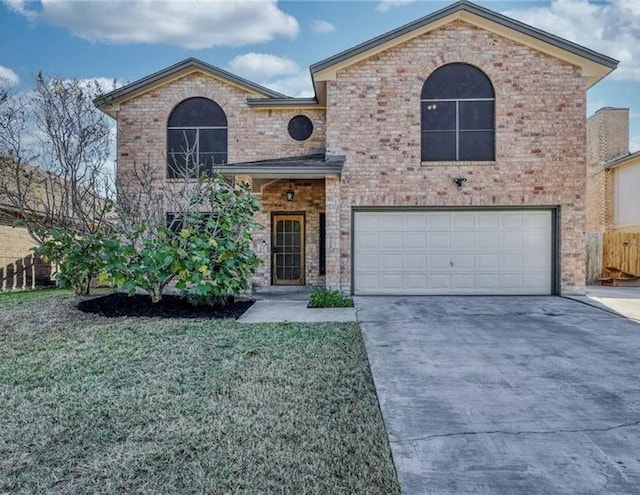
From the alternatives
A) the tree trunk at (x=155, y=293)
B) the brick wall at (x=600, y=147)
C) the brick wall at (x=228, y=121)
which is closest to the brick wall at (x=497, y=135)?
the brick wall at (x=228, y=121)

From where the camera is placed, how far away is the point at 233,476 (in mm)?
2756

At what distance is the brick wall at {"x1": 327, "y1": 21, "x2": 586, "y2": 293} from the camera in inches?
416

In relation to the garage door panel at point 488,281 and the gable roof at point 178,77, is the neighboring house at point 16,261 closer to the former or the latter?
the gable roof at point 178,77

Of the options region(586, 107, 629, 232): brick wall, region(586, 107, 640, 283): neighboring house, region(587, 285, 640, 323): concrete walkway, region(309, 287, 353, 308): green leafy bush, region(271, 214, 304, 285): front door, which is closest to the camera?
region(587, 285, 640, 323): concrete walkway

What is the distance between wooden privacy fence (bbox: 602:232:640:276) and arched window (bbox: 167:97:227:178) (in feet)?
46.4

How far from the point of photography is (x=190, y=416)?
143 inches

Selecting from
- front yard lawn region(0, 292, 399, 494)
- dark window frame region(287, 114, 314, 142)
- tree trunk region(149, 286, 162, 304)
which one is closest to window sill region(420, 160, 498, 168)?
dark window frame region(287, 114, 314, 142)

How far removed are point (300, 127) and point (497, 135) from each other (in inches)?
211

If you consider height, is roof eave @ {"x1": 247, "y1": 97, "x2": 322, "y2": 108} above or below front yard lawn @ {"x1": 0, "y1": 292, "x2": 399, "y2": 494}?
above

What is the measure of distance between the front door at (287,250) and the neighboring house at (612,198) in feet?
35.8

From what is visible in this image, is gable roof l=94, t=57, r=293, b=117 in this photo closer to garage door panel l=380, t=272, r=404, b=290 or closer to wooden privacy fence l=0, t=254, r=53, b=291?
wooden privacy fence l=0, t=254, r=53, b=291

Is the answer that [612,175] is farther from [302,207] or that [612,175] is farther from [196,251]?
[196,251]

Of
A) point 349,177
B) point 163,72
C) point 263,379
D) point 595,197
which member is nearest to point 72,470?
point 263,379

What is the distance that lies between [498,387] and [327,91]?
861 centimetres
